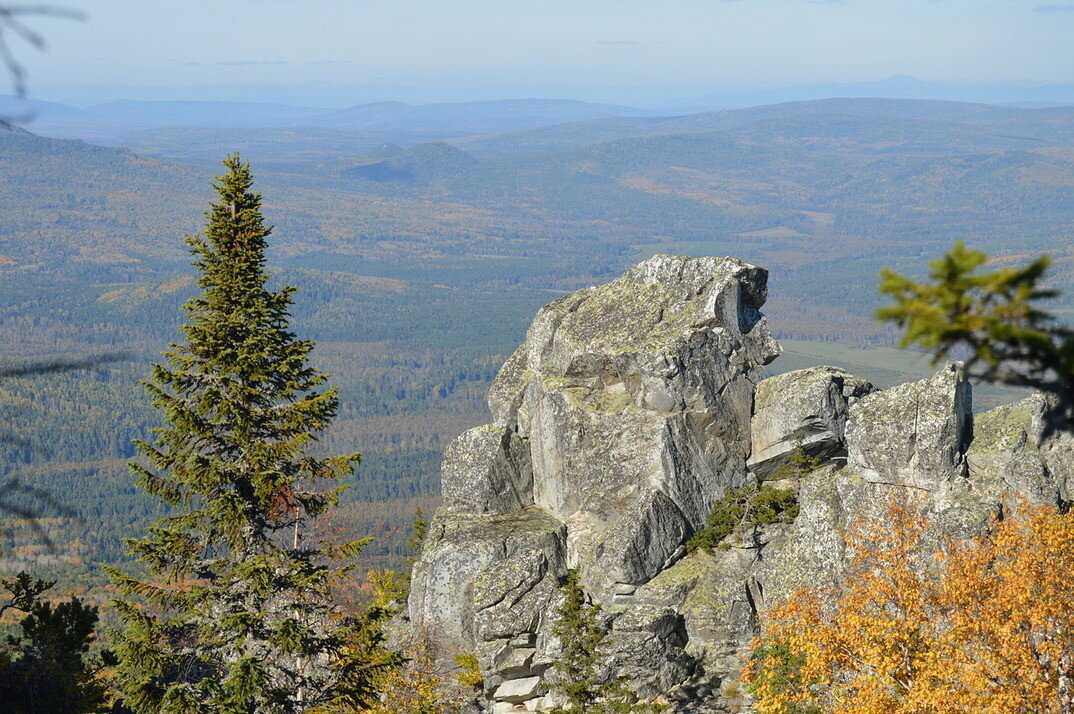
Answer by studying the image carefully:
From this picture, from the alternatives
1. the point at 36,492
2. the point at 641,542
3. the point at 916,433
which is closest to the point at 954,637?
the point at 916,433

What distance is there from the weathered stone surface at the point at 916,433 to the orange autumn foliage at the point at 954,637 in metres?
5.34

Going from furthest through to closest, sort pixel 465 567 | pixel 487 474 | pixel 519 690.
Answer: pixel 487 474
pixel 465 567
pixel 519 690

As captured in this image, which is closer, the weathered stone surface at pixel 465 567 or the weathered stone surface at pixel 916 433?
the weathered stone surface at pixel 916 433

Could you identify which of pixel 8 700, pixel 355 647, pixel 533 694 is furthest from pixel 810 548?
pixel 8 700

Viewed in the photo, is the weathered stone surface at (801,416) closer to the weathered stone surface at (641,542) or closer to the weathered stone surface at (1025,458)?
the weathered stone surface at (641,542)

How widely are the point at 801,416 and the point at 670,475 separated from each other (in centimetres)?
626

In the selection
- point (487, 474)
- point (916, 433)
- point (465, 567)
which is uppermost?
point (916, 433)

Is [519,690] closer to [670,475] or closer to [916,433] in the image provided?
[670,475]

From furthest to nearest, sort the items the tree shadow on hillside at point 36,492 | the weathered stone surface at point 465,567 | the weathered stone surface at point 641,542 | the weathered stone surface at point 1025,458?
the weathered stone surface at point 465,567 → the weathered stone surface at point 641,542 → the weathered stone surface at point 1025,458 → the tree shadow on hillside at point 36,492

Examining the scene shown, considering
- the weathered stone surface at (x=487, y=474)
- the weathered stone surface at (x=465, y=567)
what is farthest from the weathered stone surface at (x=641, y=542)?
the weathered stone surface at (x=487, y=474)

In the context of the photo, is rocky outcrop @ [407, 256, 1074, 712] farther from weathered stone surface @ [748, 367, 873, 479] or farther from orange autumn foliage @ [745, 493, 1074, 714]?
orange autumn foliage @ [745, 493, 1074, 714]

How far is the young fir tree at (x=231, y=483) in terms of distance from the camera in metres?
22.4

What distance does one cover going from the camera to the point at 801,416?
4122 cm

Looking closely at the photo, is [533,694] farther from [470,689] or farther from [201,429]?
[201,429]
